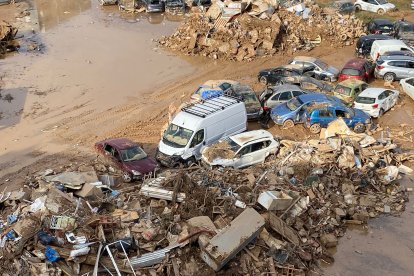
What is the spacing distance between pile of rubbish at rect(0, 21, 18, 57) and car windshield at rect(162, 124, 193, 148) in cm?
1725

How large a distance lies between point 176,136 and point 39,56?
52.3ft

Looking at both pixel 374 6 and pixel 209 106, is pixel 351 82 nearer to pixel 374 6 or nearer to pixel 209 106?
pixel 209 106

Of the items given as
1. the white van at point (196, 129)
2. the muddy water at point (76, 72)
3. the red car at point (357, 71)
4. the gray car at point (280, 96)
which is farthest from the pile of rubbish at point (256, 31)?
the white van at point (196, 129)

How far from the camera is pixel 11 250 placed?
1184 centimetres

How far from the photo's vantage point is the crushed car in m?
22.0

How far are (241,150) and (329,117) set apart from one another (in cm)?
495

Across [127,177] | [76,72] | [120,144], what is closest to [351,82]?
[120,144]

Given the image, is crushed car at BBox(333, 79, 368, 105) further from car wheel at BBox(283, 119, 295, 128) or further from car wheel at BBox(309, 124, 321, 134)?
car wheel at BBox(283, 119, 295, 128)

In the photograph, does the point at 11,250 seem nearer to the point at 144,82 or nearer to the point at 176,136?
the point at 176,136

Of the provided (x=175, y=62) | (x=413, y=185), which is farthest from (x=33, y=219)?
(x=175, y=62)

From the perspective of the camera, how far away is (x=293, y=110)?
20250 millimetres

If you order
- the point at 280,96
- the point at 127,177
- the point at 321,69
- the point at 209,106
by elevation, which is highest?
the point at 209,106

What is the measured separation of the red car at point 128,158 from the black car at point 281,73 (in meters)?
9.41

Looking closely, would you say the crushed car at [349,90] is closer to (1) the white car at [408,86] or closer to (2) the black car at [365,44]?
(1) the white car at [408,86]
